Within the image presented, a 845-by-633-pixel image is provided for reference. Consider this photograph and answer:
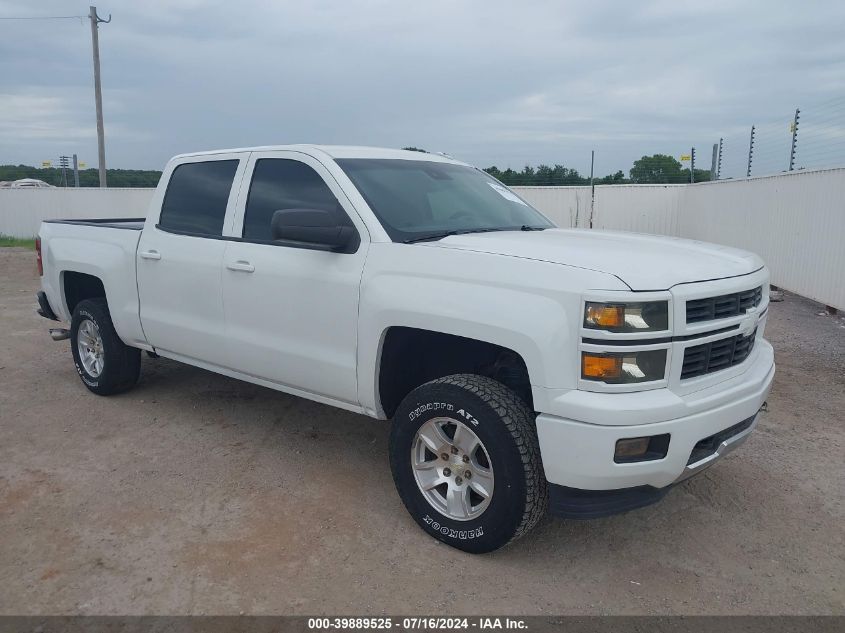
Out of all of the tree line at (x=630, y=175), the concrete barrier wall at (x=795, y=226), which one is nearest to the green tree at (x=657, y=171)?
the tree line at (x=630, y=175)

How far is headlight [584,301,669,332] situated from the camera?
2807mm

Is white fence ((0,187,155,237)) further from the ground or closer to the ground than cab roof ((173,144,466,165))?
closer to the ground

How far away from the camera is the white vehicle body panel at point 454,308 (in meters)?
2.86

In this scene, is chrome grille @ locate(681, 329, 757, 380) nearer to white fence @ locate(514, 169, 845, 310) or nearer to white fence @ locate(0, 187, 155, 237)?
white fence @ locate(514, 169, 845, 310)

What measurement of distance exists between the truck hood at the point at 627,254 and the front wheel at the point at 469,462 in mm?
659

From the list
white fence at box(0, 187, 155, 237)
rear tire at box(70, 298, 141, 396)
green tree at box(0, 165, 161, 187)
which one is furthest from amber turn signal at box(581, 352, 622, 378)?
white fence at box(0, 187, 155, 237)

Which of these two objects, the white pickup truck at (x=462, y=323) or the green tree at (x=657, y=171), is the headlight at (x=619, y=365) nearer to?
the white pickup truck at (x=462, y=323)

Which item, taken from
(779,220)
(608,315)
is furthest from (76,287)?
(779,220)

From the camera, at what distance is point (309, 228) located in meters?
3.55

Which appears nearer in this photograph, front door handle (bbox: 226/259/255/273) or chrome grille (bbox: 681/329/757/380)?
chrome grille (bbox: 681/329/757/380)

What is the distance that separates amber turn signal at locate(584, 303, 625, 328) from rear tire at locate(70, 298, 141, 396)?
13.4ft

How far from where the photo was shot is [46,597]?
298cm

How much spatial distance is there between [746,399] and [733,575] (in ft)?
2.65

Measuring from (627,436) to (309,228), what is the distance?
184cm
